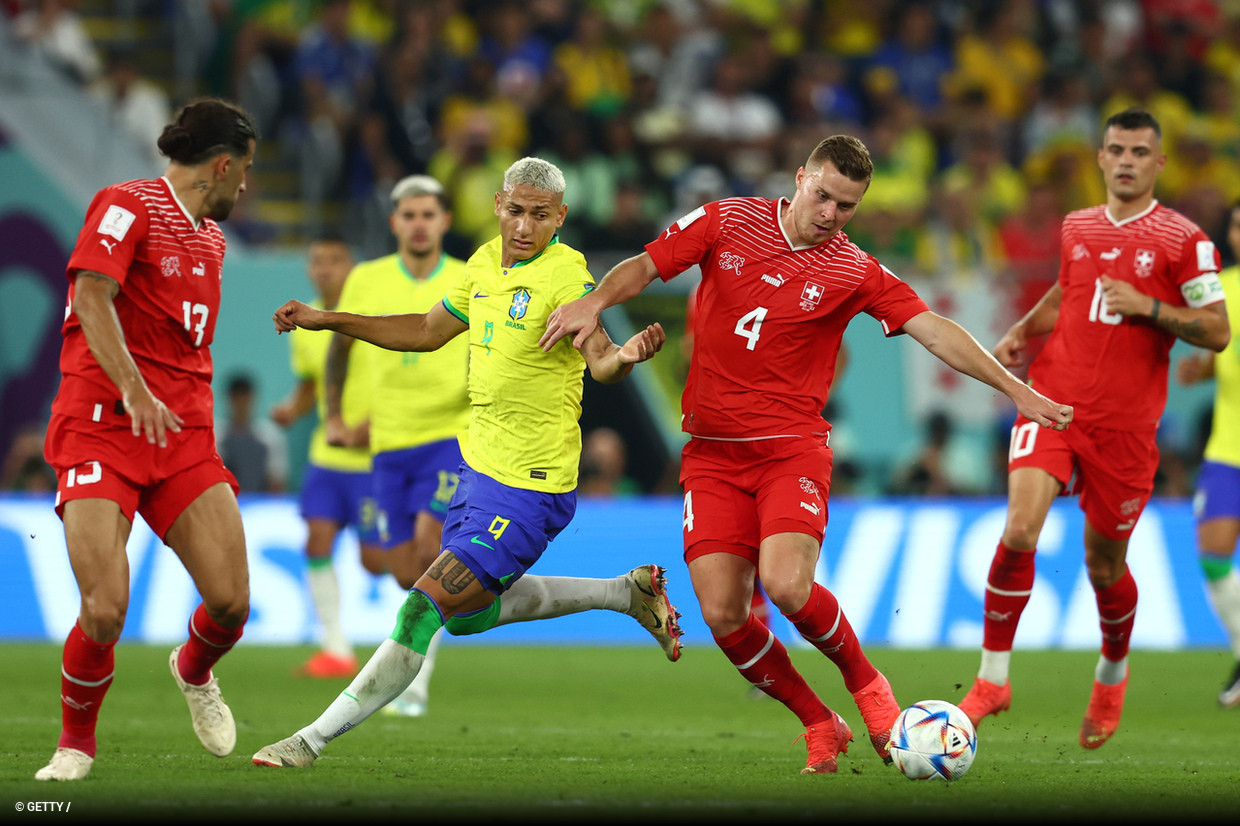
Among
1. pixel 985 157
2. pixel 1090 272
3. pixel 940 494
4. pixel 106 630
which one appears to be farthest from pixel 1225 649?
pixel 106 630

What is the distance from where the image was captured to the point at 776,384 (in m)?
6.75

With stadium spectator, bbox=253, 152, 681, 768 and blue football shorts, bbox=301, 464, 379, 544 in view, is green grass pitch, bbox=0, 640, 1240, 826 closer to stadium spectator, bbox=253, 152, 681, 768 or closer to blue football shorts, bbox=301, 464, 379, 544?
stadium spectator, bbox=253, 152, 681, 768

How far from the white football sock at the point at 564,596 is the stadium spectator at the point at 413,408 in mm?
1747

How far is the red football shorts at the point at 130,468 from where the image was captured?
6.10 m

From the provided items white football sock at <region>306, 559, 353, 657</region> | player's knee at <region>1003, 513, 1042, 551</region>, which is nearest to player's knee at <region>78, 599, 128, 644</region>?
player's knee at <region>1003, 513, 1042, 551</region>

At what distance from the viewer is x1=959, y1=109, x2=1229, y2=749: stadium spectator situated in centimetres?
762

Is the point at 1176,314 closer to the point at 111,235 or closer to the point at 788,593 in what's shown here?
the point at 788,593

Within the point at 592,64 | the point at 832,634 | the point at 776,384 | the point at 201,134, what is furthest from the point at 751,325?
the point at 592,64

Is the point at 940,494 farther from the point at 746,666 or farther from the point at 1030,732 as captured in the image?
the point at 746,666

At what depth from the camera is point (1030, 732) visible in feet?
27.6

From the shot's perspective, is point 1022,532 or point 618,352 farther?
point 1022,532

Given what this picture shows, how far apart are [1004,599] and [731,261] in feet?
7.58

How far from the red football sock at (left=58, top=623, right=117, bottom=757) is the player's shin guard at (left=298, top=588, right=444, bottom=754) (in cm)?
83

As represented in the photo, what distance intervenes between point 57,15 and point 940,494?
1038 cm
